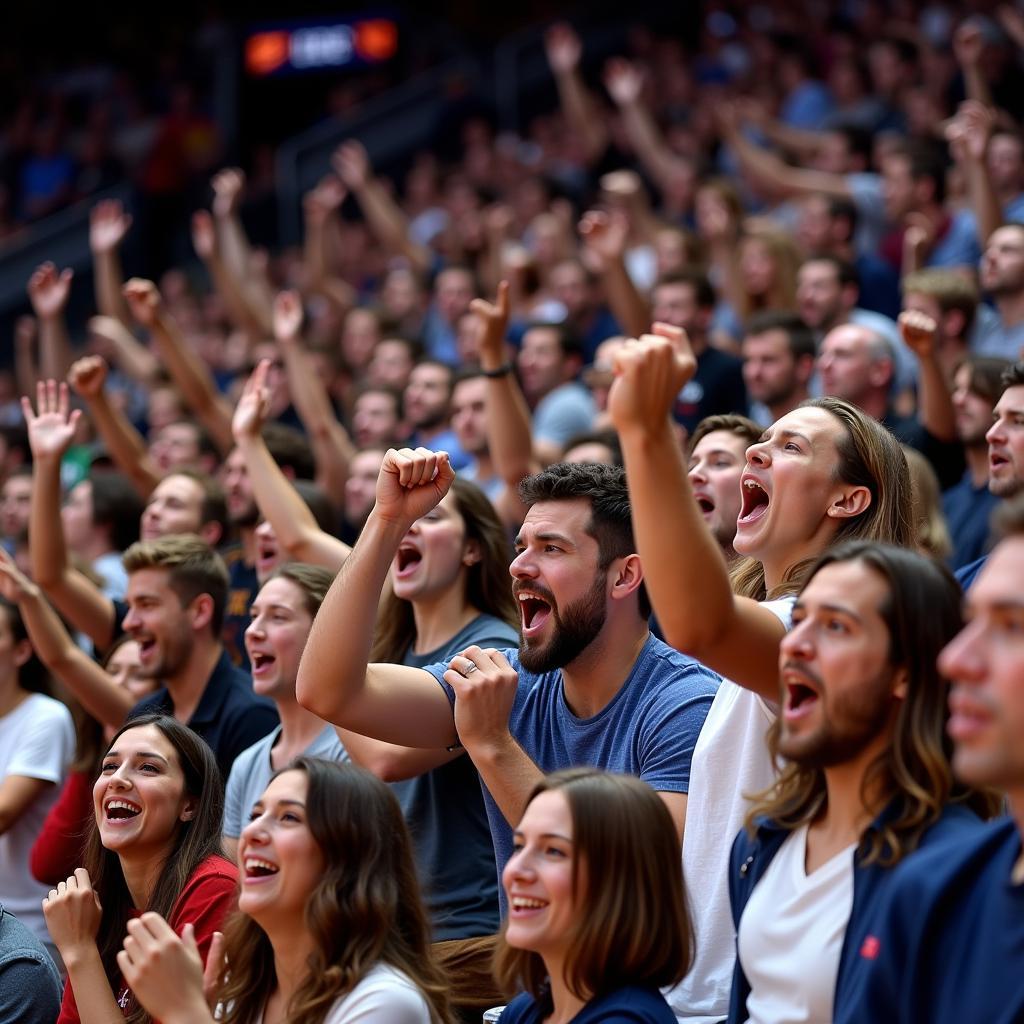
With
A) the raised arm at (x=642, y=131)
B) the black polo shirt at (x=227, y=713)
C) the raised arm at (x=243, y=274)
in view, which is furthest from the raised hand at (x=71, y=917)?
the raised arm at (x=642, y=131)

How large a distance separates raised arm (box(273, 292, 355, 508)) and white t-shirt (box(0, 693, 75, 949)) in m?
1.99

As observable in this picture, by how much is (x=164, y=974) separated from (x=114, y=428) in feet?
13.3

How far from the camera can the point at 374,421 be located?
6996mm

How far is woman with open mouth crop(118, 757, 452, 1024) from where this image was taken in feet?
9.40

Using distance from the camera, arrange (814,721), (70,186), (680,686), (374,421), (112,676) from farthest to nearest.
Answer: (70,186)
(374,421)
(112,676)
(680,686)
(814,721)

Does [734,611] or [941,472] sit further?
[941,472]

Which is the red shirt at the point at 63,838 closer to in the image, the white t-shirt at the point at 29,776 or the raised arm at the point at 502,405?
the white t-shirt at the point at 29,776

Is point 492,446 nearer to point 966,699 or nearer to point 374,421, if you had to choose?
point 374,421

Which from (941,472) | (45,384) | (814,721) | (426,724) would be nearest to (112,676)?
(45,384)

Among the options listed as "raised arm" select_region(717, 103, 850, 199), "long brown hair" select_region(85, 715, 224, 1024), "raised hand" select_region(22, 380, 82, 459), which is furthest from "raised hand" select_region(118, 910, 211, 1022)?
"raised arm" select_region(717, 103, 850, 199)

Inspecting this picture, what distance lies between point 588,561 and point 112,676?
7.42ft

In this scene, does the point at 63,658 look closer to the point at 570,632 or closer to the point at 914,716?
the point at 570,632

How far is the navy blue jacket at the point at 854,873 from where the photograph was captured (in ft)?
7.89

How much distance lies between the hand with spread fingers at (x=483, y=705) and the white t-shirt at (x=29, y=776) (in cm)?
230
